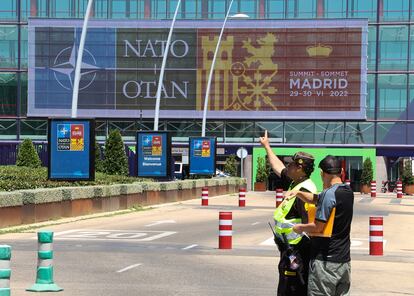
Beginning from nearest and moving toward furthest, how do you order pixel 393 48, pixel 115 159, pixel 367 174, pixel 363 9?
pixel 115 159, pixel 367 174, pixel 393 48, pixel 363 9

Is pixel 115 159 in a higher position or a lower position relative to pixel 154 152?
lower

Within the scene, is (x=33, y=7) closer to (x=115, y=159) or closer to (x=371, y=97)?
(x=371, y=97)

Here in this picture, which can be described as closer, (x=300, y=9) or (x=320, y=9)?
(x=320, y=9)

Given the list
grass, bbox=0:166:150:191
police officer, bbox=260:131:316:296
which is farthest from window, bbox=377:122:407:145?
police officer, bbox=260:131:316:296

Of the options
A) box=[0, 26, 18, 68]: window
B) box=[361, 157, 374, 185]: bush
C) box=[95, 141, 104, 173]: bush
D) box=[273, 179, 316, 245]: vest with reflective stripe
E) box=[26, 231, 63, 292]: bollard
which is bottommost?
box=[361, 157, 374, 185]: bush

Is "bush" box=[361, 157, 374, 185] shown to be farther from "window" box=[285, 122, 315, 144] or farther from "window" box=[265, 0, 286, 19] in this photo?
"window" box=[265, 0, 286, 19]

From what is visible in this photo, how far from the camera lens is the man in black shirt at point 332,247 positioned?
8.13m

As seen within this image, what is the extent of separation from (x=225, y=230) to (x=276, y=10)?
8064 centimetres

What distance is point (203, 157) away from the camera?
2459 inches

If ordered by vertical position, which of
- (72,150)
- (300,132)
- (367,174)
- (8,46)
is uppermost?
(8,46)

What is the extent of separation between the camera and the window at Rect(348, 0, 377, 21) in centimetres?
9669

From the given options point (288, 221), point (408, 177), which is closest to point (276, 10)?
point (408, 177)

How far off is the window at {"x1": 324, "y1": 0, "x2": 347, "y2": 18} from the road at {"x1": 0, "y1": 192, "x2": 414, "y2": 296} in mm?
70864

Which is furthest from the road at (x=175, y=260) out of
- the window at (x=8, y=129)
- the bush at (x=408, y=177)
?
the window at (x=8, y=129)
